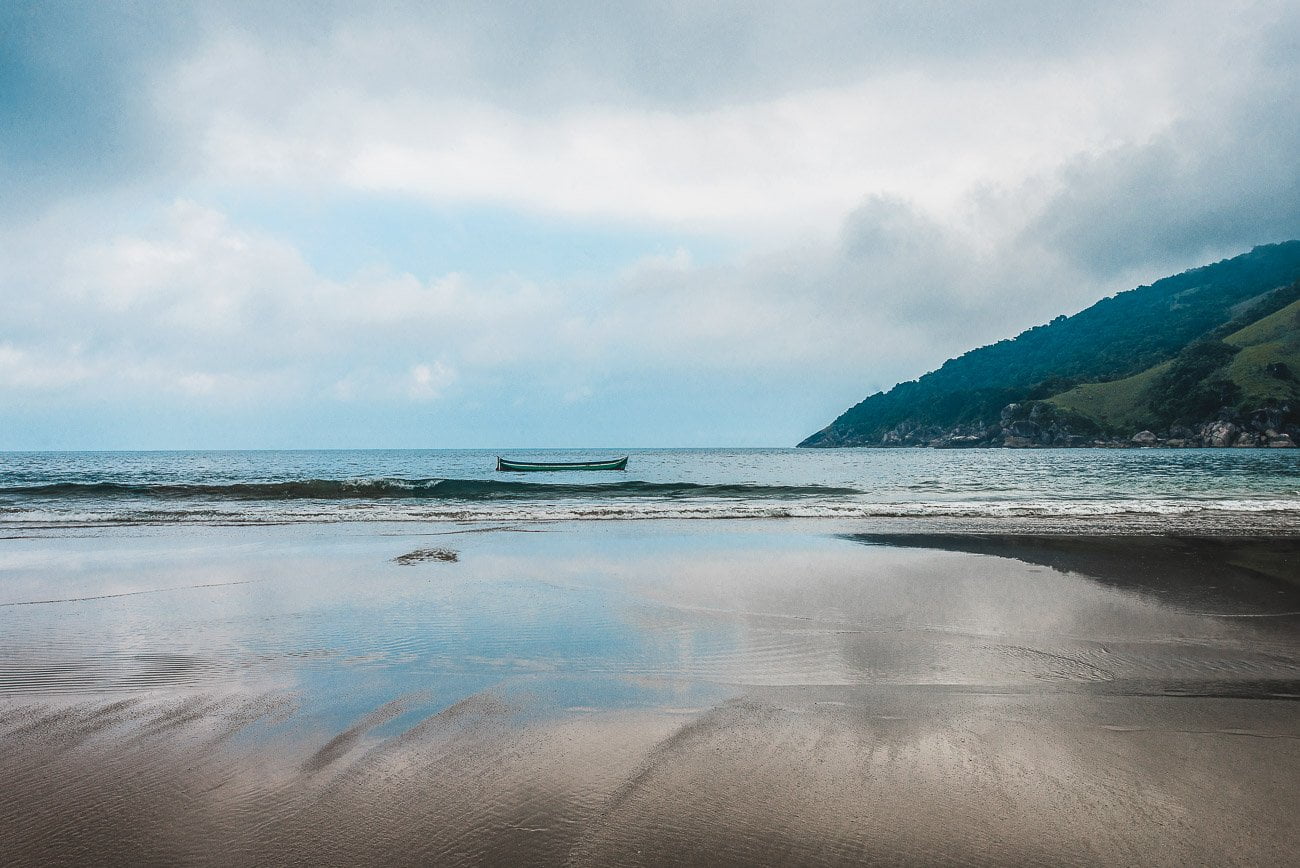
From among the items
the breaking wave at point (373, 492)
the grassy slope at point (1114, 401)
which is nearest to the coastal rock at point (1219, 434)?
the grassy slope at point (1114, 401)

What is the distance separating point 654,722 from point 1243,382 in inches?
7261

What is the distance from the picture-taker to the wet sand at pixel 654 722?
3.13 meters

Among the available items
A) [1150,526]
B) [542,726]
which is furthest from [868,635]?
[1150,526]

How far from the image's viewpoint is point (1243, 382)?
13925 cm

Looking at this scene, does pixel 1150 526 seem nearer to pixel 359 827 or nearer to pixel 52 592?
pixel 359 827

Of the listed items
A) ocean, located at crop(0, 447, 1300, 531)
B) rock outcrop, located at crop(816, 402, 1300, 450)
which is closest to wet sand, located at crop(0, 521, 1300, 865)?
ocean, located at crop(0, 447, 1300, 531)

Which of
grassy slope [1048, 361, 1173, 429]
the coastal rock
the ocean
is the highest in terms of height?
grassy slope [1048, 361, 1173, 429]

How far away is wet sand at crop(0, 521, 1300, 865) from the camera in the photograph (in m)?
3.13

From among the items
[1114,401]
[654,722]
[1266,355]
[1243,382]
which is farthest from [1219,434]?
[654,722]

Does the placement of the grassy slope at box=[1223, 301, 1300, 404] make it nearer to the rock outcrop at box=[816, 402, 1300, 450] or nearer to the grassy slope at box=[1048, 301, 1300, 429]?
the grassy slope at box=[1048, 301, 1300, 429]

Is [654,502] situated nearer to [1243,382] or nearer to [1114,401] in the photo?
[1243,382]

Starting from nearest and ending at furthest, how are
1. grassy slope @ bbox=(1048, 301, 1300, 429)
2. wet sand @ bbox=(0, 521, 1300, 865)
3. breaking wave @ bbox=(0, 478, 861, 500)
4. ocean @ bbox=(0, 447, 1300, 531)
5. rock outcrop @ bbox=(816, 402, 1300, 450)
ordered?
wet sand @ bbox=(0, 521, 1300, 865), ocean @ bbox=(0, 447, 1300, 531), breaking wave @ bbox=(0, 478, 861, 500), rock outcrop @ bbox=(816, 402, 1300, 450), grassy slope @ bbox=(1048, 301, 1300, 429)

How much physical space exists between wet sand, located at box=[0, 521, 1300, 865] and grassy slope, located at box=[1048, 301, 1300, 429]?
170776 millimetres

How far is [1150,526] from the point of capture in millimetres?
18234
